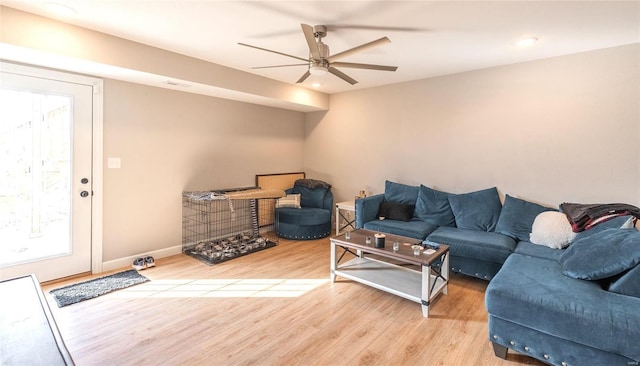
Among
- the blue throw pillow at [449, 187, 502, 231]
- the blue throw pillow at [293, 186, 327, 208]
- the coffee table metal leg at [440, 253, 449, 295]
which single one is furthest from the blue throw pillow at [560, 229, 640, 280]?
the blue throw pillow at [293, 186, 327, 208]

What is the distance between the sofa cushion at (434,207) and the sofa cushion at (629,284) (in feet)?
6.56

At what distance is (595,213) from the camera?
2783 millimetres

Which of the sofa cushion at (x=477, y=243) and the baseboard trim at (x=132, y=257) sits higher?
the sofa cushion at (x=477, y=243)

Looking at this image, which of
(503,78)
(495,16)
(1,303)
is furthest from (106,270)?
(503,78)

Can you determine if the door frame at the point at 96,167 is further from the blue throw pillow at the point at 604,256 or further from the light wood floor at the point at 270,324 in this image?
the blue throw pillow at the point at 604,256

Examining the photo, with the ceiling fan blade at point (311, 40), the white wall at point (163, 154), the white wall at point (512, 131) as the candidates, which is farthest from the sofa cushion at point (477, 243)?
the white wall at point (163, 154)

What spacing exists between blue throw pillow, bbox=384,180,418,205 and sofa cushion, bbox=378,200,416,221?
0.50ft

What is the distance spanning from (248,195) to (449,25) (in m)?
3.11

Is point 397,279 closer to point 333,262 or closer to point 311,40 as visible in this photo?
point 333,262

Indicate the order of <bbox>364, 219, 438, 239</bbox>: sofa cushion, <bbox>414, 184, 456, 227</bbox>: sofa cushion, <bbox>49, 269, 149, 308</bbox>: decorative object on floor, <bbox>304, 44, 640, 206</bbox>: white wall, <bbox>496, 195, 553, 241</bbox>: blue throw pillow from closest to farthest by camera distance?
1. <bbox>49, 269, 149, 308</bbox>: decorative object on floor
2. <bbox>304, 44, 640, 206</bbox>: white wall
3. <bbox>496, 195, 553, 241</bbox>: blue throw pillow
4. <bbox>364, 219, 438, 239</bbox>: sofa cushion
5. <bbox>414, 184, 456, 227</bbox>: sofa cushion

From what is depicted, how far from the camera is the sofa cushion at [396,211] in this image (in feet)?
13.1

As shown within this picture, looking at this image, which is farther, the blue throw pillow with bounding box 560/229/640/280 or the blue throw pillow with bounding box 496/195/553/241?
the blue throw pillow with bounding box 496/195/553/241

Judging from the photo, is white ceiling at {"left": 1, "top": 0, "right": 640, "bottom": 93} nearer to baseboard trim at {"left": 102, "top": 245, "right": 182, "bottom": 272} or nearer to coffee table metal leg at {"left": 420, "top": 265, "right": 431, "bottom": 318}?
coffee table metal leg at {"left": 420, "top": 265, "right": 431, "bottom": 318}

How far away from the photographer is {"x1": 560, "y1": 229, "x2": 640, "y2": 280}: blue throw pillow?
1833 millimetres
